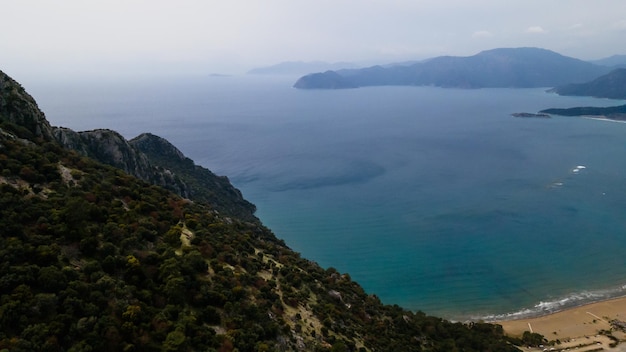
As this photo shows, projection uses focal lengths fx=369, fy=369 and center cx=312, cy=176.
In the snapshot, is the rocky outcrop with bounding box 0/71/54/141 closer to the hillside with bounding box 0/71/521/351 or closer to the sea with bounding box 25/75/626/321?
the hillside with bounding box 0/71/521/351

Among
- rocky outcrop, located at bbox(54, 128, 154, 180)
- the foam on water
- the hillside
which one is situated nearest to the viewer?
the hillside

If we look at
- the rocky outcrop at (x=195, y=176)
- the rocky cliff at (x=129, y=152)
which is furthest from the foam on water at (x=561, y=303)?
the rocky outcrop at (x=195, y=176)

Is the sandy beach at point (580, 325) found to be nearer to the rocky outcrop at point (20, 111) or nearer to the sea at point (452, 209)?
the sea at point (452, 209)

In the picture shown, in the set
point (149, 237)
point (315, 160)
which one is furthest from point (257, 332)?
point (315, 160)

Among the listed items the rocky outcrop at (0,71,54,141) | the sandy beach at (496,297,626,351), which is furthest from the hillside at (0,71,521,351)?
the sandy beach at (496,297,626,351)

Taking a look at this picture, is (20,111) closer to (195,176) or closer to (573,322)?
(195,176)

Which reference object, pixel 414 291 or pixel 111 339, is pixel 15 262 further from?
pixel 414 291
